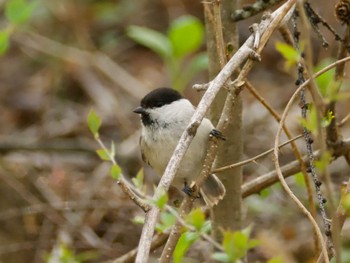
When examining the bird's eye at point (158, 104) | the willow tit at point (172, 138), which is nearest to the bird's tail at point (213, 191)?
the willow tit at point (172, 138)

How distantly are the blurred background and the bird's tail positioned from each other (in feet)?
1.91

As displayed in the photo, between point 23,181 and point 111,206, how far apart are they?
699 mm

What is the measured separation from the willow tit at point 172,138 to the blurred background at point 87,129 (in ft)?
1.68

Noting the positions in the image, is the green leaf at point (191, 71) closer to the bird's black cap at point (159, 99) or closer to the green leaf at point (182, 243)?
the bird's black cap at point (159, 99)

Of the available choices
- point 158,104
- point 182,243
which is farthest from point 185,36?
point 182,243

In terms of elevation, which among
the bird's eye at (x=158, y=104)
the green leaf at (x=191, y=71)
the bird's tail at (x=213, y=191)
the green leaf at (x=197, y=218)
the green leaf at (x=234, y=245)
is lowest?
the green leaf at (x=234, y=245)

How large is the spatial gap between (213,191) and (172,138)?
0.29 m

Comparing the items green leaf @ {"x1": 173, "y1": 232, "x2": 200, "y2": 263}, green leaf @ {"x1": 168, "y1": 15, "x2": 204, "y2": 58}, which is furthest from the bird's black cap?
green leaf @ {"x1": 173, "y1": 232, "x2": 200, "y2": 263}

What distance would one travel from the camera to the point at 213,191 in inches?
116

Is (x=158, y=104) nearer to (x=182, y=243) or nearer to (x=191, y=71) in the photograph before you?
(x=191, y=71)

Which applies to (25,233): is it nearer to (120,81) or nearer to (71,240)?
(71,240)

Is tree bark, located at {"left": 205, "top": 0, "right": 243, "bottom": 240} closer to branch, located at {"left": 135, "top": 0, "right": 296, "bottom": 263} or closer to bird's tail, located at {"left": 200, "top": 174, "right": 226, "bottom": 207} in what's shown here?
bird's tail, located at {"left": 200, "top": 174, "right": 226, "bottom": 207}

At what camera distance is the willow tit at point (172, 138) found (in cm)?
295

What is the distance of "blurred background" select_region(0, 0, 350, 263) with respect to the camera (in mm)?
4215
